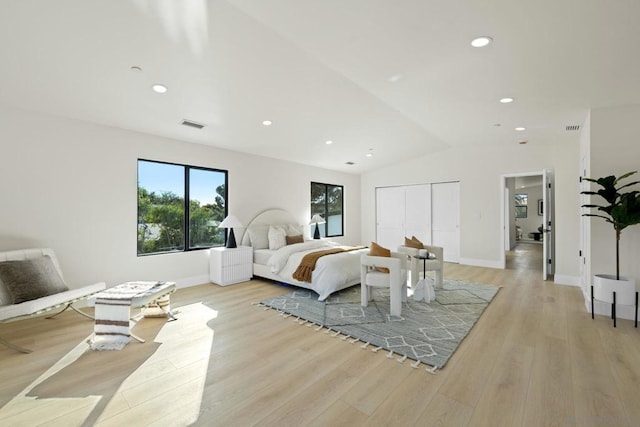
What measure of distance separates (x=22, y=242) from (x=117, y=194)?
3.67 feet

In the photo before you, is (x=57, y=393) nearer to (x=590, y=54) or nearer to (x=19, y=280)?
(x=19, y=280)

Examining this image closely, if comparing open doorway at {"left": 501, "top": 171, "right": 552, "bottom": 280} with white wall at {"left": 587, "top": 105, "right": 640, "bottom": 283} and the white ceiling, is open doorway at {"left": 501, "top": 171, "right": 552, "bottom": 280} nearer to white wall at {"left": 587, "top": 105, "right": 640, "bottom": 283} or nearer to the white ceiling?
white wall at {"left": 587, "top": 105, "right": 640, "bottom": 283}

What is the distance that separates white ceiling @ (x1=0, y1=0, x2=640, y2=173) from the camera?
2.17 metres

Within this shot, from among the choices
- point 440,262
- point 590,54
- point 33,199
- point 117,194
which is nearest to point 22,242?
point 33,199

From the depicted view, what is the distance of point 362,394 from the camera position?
77.7 inches

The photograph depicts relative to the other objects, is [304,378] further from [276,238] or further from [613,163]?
[613,163]

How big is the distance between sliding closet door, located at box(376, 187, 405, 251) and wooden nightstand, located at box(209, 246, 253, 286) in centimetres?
431

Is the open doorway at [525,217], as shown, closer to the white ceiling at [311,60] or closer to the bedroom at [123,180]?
the bedroom at [123,180]

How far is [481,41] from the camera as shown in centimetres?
242

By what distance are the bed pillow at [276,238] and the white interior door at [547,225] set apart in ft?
16.2

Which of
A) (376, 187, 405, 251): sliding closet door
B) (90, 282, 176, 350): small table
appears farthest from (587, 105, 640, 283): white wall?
(90, 282, 176, 350): small table

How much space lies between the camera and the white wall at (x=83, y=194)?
3.29m

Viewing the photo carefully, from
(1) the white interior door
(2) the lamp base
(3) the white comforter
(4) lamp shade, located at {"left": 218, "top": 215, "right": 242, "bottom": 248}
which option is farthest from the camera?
(1) the white interior door

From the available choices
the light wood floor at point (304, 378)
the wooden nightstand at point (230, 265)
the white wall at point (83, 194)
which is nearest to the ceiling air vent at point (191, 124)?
the white wall at point (83, 194)
